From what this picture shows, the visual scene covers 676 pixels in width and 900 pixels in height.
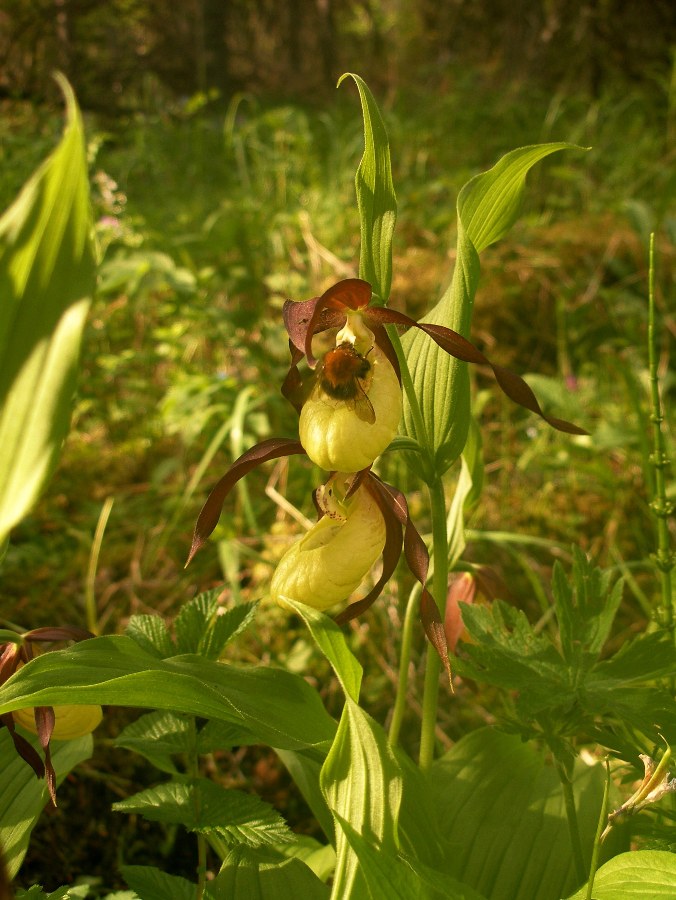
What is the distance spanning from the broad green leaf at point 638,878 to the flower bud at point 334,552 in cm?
45

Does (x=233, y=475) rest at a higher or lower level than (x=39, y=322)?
lower

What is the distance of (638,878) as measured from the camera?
0.71 m

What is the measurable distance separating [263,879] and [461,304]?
77 cm

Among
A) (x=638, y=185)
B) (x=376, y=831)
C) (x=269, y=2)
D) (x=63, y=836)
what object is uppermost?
(x=269, y=2)

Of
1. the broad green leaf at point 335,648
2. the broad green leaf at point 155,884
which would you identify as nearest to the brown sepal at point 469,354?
the broad green leaf at point 335,648

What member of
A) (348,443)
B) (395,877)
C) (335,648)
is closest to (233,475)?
(348,443)

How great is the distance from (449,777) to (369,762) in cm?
44

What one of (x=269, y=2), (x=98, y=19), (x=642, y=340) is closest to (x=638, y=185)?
(x=642, y=340)

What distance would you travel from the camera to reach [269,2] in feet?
36.1

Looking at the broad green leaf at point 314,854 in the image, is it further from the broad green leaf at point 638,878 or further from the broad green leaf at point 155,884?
the broad green leaf at point 638,878

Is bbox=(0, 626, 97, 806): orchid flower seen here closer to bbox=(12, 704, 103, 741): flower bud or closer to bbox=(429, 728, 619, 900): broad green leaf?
bbox=(12, 704, 103, 741): flower bud

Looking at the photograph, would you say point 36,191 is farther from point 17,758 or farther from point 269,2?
point 269,2

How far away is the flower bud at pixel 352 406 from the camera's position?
3.01 ft

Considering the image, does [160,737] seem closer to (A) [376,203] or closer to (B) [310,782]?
(B) [310,782]
